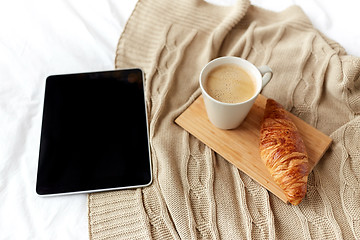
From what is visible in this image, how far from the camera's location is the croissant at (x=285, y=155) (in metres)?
0.59

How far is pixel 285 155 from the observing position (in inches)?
23.5

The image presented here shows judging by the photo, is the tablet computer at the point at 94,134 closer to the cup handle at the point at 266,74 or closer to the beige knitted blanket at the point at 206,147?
the beige knitted blanket at the point at 206,147

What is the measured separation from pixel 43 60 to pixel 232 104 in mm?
512

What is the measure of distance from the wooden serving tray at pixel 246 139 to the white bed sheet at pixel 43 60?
267 millimetres

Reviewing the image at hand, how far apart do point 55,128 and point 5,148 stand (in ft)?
0.37

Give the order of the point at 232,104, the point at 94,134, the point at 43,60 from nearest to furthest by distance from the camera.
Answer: the point at 232,104, the point at 94,134, the point at 43,60

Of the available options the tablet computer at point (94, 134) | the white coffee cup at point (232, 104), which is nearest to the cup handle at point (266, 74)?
the white coffee cup at point (232, 104)

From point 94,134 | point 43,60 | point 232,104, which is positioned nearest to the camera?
point 232,104

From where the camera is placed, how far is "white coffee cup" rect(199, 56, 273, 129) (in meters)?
0.60

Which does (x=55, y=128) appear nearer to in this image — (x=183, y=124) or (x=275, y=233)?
(x=183, y=124)

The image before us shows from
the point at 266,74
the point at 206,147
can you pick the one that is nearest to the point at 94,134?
the point at 206,147

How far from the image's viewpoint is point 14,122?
2.41 ft

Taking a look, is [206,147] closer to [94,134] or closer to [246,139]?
[246,139]

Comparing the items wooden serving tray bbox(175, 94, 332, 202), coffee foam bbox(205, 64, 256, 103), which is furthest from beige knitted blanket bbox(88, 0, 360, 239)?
coffee foam bbox(205, 64, 256, 103)
